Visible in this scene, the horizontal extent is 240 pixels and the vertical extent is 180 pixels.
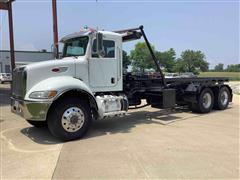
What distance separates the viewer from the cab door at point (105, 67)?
6.98m

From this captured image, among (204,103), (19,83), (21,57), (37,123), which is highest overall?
(21,57)

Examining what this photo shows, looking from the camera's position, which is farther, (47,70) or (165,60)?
(165,60)

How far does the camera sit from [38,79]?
6082 mm

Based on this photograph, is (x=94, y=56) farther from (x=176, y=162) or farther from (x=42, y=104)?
(x=176, y=162)

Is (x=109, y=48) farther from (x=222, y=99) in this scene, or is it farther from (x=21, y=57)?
(x=21, y=57)

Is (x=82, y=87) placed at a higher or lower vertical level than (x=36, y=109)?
higher

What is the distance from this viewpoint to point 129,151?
5.16 metres

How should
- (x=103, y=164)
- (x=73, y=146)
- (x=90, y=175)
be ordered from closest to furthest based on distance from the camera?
(x=90, y=175) < (x=103, y=164) < (x=73, y=146)

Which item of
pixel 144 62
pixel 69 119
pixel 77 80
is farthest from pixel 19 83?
pixel 144 62

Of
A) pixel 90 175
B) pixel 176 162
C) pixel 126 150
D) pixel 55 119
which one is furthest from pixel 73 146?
pixel 176 162

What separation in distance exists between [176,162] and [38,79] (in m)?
3.53

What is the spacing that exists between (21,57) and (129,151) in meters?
46.9

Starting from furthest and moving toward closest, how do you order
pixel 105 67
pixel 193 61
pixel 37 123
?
pixel 193 61 < pixel 37 123 < pixel 105 67

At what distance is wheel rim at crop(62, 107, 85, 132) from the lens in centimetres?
607
